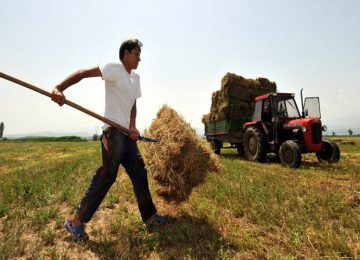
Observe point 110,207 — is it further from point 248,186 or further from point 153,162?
point 248,186

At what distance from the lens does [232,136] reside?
11.9m

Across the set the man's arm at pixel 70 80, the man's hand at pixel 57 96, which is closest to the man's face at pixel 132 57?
the man's arm at pixel 70 80

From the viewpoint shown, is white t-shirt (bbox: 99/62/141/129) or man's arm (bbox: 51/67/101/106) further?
white t-shirt (bbox: 99/62/141/129)

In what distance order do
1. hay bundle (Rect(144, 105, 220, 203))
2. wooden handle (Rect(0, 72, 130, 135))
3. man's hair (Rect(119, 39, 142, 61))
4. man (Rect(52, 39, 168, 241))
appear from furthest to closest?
hay bundle (Rect(144, 105, 220, 203)) < man's hair (Rect(119, 39, 142, 61)) < man (Rect(52, 39, 168, 241)) < wooden handle (Rect(0, 72, 130, 135))

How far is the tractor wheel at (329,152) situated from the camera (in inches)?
350

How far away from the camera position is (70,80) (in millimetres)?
3398

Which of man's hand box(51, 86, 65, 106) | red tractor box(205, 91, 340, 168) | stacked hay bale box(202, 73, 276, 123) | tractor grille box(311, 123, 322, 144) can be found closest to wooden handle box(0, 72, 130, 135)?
man's hand box(51, 86, 65, 106)

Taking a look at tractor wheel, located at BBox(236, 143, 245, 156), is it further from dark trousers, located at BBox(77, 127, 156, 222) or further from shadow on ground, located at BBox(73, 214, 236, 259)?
dark trousers, located at BBox(77, 127, 156, 222)

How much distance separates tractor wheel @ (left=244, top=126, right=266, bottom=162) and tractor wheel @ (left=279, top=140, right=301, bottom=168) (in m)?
1.14

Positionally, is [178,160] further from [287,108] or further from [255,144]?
[287,108]

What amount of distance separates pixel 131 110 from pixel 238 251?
2306 mm

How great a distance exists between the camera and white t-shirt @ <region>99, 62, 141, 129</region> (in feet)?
11.3

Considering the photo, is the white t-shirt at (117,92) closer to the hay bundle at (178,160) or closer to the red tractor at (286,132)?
the hay bundle at (178,160)

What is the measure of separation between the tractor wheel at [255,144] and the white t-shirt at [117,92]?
6.96 metres
